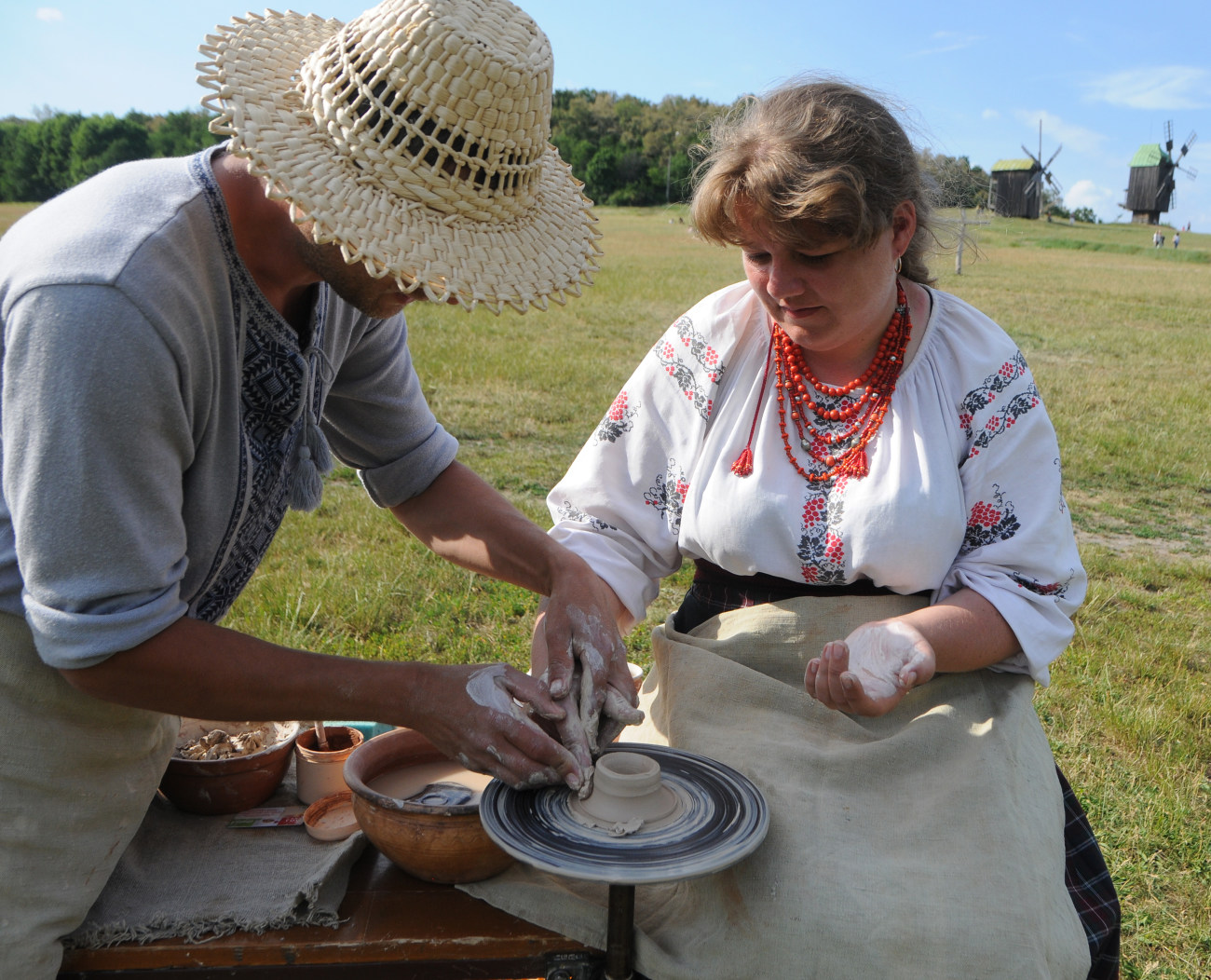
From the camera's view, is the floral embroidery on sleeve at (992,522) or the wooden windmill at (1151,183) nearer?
the floral embroidery on sleeve at (992,522)

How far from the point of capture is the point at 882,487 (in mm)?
2119

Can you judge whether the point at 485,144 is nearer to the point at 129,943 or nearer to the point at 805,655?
the point at 805,655

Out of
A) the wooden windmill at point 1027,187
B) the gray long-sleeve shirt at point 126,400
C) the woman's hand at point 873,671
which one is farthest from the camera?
the wooden windmill at point 1027,187

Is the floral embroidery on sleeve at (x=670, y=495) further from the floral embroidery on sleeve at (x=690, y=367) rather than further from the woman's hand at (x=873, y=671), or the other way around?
the woman's hand at (x=873, y=671)

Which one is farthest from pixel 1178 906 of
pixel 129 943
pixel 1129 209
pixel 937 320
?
pixel 1129 209

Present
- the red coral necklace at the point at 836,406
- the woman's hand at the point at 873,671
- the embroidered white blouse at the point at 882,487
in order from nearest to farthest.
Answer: the woman's hand at the point at 873,671
the embroidered white blouse at the point at 882,487
the red coral necklace at the point at 836,406

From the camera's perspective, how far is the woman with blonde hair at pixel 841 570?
5.80 feet

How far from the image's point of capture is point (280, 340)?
73.9 inches

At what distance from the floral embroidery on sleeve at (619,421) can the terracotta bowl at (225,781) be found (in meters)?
1.07

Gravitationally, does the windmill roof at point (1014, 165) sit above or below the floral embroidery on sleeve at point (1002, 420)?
above

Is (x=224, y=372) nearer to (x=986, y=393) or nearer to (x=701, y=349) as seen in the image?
(x=701, y=349)

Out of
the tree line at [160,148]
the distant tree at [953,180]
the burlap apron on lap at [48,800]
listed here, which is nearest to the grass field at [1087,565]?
the distant tree at [953,180]

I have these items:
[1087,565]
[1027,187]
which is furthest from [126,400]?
[1027,187]

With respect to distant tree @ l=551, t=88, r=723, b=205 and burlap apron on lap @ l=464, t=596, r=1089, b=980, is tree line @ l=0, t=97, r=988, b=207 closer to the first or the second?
distant tree @ l=551, t=88, r=723, b=205
